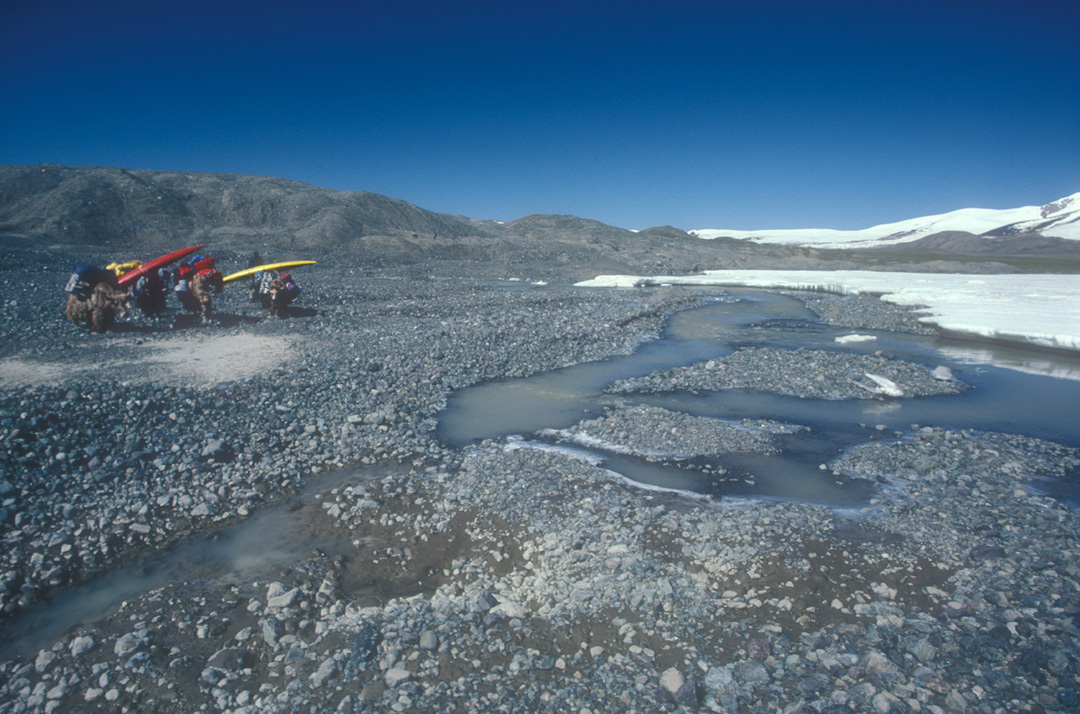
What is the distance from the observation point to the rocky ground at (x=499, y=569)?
3785mm

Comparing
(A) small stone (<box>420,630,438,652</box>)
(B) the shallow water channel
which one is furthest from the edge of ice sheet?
(A) small stone (<box>420,630,438,652</box>)

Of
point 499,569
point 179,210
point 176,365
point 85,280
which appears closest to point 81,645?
point 499,569

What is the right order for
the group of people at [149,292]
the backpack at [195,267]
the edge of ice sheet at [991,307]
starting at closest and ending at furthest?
the group of people at [149,292], the backpack at [195,267], the edge of ice sheet at [991,307]

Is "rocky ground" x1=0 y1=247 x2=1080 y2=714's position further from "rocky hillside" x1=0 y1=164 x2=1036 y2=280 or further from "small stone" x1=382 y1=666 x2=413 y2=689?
"rocky hillside" x1=0 y1=164 x2=1036 y2=280

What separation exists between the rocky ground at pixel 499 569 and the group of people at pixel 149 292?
13.0 ft

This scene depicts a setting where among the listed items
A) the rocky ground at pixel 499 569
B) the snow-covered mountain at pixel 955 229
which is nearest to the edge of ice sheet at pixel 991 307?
the rocky ground at pixel 499 569

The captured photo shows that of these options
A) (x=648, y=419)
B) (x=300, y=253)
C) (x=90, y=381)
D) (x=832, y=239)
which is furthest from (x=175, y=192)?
(x=832, y=239)

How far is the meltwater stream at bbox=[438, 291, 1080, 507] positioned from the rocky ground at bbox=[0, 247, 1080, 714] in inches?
18.9

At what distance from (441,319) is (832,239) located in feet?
576

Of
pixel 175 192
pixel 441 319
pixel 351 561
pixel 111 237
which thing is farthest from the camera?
pixel 175 192

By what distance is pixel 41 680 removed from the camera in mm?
3838

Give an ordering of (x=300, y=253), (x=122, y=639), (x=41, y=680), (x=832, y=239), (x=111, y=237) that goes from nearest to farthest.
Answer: (x=41, y=680) → (x=122, y=639) → (x=300, y=253) → (x=111, y=237) → (x=832, y=239)

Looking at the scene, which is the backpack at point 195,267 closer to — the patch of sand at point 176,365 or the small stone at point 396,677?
the patch of sand at point 176,365

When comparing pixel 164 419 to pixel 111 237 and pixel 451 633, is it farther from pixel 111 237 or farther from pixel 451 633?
→ pixel 111 237
